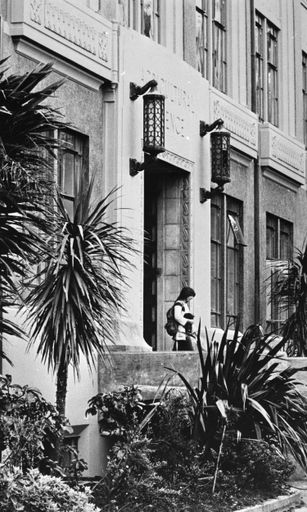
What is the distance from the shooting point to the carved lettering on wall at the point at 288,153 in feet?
83.0

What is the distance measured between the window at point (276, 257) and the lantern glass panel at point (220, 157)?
2.97m

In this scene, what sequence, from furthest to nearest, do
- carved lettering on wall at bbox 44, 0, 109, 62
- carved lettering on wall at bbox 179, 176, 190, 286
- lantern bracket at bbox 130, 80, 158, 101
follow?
carved lettering on wall at bbox 179, 176, 190, 286 < lantern bracket at bbox 130, 80, 158, 101 < carved lettering on wall at bbox 44, 0, 109, 62

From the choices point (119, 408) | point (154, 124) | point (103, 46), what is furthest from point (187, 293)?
point (119, 408)

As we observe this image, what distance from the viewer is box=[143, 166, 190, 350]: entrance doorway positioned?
2055cm

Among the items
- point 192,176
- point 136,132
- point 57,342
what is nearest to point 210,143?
point 192,176

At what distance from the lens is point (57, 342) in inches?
464

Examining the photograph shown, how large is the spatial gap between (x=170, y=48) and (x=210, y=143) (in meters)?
1.84

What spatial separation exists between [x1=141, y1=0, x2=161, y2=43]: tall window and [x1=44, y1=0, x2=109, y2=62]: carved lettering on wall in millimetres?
2337

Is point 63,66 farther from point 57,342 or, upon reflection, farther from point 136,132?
point 57,342

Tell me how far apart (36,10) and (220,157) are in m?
6.61

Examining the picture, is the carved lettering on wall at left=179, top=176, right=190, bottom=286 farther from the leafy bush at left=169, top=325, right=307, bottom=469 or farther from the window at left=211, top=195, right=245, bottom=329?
the leafy bush at left=169, top=325, right=307, bottom=469

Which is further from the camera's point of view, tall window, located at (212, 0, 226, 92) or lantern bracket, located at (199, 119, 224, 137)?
tall window, located at (212, 0, 226, 92)

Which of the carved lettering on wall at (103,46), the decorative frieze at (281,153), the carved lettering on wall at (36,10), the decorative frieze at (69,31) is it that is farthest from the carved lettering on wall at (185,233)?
the carved lettering on wall at (36,10)

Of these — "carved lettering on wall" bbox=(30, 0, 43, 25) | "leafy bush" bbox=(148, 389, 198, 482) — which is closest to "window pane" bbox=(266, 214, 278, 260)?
"carved lettering on wall" bbox=(30, 0, 43, 25)
